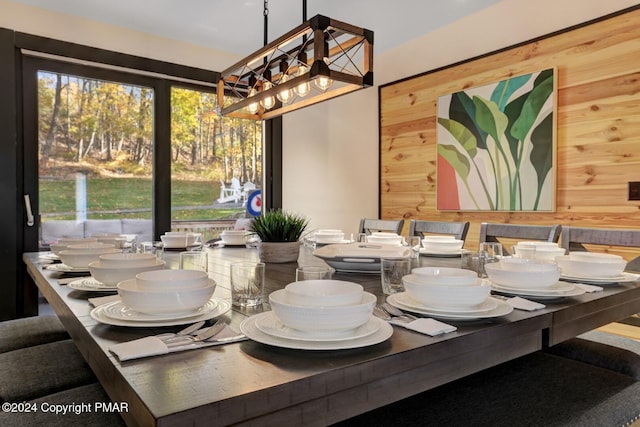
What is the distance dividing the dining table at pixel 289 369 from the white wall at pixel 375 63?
8.00 feet

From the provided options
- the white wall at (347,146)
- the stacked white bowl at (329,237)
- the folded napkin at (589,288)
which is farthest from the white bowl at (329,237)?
the white wall at (347,146)

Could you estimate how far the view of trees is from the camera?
10.2ft

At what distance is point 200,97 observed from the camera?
3818 mm

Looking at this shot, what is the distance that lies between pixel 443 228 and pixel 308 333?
1.99 meters

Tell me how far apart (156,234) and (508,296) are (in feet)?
10.1

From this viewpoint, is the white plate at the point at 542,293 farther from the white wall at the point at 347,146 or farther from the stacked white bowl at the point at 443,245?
the white wall at the point at 347,146

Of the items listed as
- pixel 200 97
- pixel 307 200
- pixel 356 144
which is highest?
pixel 200 97

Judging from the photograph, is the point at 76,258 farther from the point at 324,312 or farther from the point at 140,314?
the point at 324,312

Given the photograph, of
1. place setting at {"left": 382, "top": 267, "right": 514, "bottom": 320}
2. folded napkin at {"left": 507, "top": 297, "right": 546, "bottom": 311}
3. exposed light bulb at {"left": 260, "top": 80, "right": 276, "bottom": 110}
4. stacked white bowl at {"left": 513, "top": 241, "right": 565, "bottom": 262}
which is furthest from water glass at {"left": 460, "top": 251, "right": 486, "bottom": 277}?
Answer: exposed light bulb at {"left": 260, "top": 80, "right": 276, "bottom": 110}

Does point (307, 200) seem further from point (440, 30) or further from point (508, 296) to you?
point (508, 296)

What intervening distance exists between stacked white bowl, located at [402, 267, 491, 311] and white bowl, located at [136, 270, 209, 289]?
0.48 m

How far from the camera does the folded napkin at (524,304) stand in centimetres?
101

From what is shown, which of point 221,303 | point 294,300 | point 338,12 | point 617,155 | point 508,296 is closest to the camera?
point 294,300

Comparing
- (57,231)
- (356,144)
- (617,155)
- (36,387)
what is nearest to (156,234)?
(57,231)
